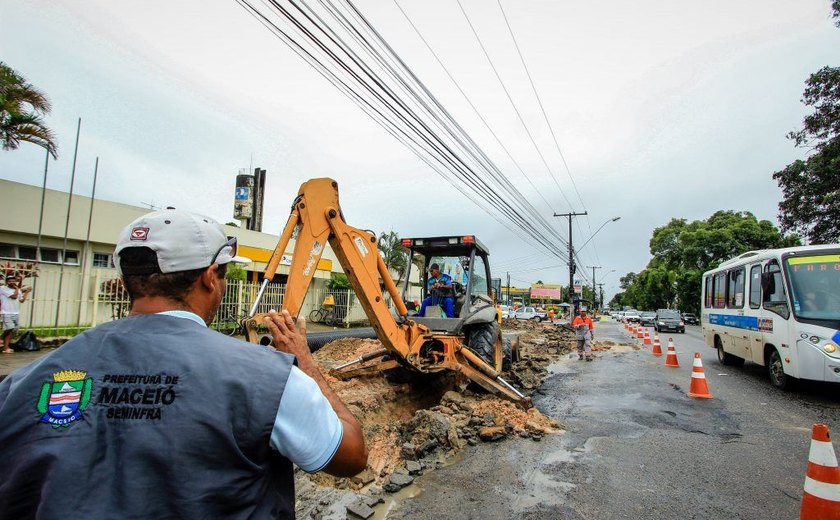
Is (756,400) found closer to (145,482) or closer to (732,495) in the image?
(732,495)

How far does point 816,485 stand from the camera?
287 centimetres

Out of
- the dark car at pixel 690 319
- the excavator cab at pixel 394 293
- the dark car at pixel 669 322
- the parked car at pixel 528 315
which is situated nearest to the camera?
the excavator cab at pixel 394 293

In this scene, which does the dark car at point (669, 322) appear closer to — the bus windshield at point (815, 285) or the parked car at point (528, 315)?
the parked car at point (528, 315)

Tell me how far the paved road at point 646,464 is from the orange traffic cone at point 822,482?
2.07 feet

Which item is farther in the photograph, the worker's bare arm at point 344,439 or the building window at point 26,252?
the building window at point 26,252

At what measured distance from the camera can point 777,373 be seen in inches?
324

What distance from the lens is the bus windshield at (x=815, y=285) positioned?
7234 millimetres

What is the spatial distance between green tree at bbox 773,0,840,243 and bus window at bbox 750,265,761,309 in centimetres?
1421

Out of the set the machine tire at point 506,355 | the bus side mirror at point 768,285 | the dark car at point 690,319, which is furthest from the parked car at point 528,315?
the bus side mirror at point 768,285

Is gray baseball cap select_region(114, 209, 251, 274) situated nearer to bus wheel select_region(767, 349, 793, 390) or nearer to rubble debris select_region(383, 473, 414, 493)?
rubble debris select_region(383, 473, 414, 493)

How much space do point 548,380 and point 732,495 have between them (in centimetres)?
567

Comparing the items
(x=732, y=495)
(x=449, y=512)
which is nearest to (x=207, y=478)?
(x=449, y=512)

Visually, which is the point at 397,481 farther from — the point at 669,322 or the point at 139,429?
the point at 669,322

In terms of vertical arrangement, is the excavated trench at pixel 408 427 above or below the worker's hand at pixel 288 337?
below
